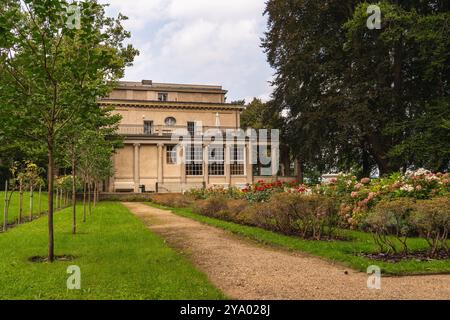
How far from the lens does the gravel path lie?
579cm

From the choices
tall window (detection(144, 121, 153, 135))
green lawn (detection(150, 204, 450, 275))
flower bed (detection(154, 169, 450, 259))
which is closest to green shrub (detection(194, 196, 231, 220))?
flower bed (detection(154, 169, 450, 259))

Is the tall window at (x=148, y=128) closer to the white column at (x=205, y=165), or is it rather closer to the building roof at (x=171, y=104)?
the building roof at (x=171, y=104)

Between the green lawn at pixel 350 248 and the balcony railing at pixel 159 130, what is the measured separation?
1231 inches

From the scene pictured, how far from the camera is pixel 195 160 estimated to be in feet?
146

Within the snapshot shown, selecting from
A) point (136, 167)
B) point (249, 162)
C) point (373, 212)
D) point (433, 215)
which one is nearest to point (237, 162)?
point (249, 162)

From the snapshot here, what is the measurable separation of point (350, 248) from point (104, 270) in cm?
528

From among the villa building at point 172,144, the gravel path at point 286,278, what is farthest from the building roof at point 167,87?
the gravel path at point 286,278

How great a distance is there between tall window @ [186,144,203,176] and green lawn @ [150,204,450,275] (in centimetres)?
3026

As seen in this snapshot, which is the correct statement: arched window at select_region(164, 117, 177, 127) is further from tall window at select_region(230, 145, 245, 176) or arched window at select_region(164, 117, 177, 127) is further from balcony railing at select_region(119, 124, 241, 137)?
tall window at select_region(230, 145, 245, 176)

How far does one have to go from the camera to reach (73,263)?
26.1 feet

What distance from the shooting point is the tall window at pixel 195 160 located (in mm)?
44406

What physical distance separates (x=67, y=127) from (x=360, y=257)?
6.79 meters
